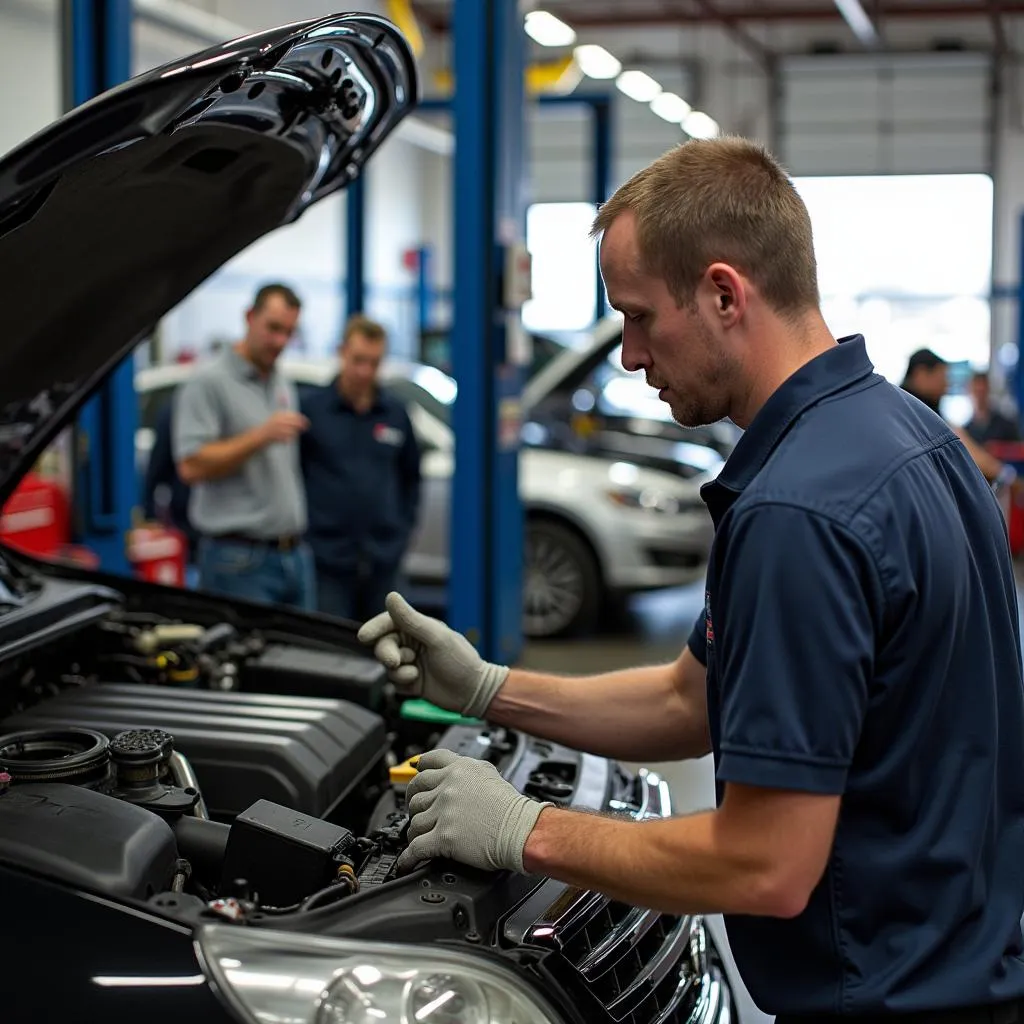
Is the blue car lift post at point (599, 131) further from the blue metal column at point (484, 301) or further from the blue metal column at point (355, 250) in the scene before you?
the blue metal column at point (484, 301)

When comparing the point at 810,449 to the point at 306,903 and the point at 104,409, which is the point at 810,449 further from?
the point at 104,409

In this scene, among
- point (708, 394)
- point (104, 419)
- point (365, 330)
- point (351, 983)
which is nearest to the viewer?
point (351, 983)

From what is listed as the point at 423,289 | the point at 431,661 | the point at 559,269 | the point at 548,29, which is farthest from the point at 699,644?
the point at 559,269

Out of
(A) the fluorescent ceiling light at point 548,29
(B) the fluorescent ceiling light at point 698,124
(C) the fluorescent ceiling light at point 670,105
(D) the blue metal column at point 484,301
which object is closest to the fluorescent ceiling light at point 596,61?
(A) the fluorescent ceiling light at point 548,29

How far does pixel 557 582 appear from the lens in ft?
24.5

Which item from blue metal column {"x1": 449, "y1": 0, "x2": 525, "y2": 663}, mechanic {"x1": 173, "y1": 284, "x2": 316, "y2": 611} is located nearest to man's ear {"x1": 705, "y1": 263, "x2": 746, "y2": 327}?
mechanic {"x1": 173, "y1": 284, "x2": 316, "y2": 611}

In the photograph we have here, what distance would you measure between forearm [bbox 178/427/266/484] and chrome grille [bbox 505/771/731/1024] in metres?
3.10

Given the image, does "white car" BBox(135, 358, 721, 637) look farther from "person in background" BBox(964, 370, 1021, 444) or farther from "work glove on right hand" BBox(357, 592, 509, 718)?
"person in background" BBox(964, 370, 1021, 444)

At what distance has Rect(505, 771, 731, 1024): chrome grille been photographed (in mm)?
1790

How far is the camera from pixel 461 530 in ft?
19.3

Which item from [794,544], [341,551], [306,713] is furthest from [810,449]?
[341,551]

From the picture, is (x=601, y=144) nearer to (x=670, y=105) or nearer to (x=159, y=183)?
(x=670, y=105)

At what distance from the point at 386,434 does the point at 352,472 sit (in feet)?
0.71

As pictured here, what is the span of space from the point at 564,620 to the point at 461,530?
1.72m
